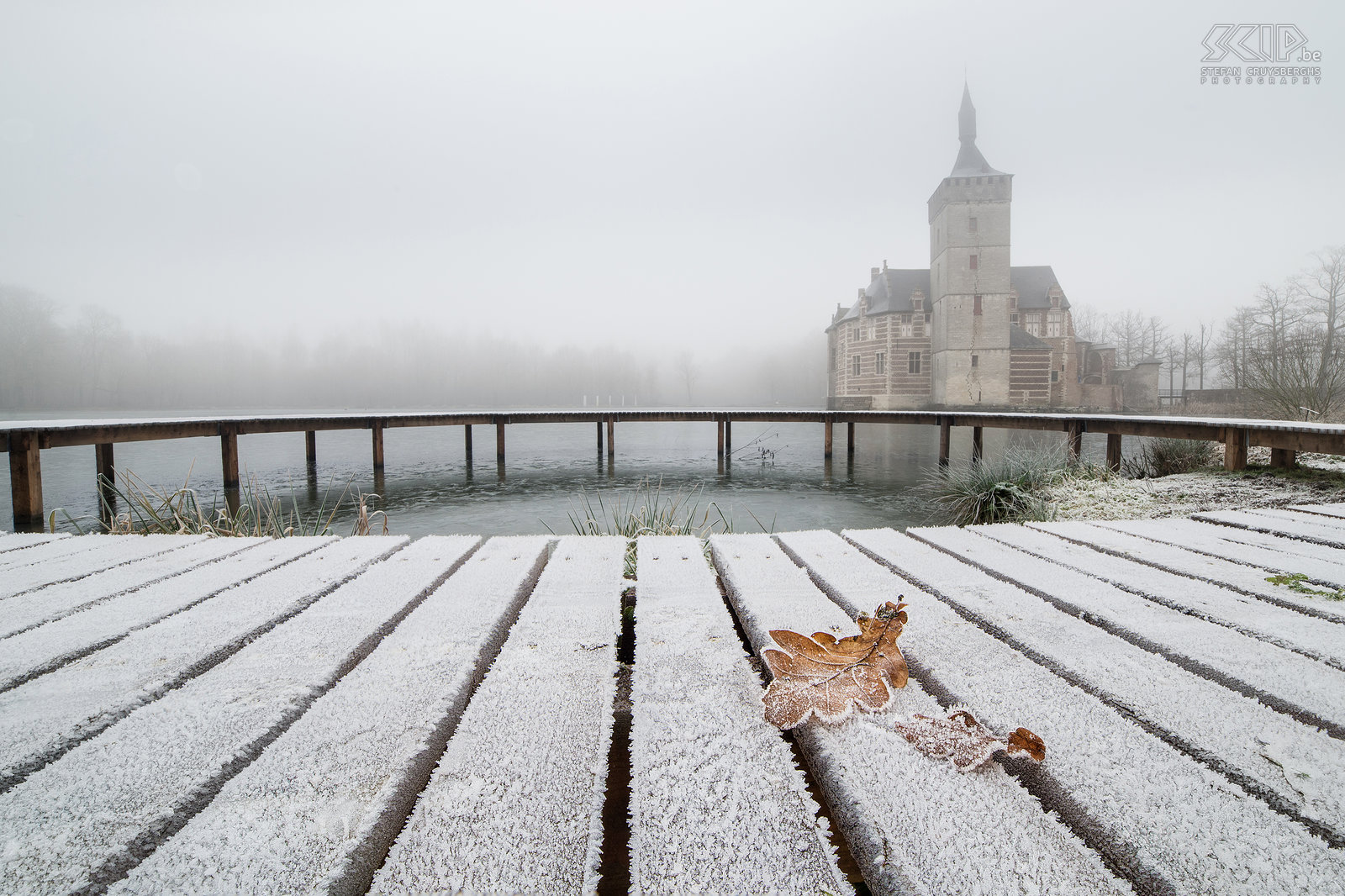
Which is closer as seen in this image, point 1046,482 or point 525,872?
point 525,872

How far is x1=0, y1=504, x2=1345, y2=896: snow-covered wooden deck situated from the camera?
1.60 ft

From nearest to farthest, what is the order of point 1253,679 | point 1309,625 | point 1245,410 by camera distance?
point 1253,679
point 1309,625
point 1245,410

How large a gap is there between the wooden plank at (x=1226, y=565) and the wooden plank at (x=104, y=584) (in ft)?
7.37

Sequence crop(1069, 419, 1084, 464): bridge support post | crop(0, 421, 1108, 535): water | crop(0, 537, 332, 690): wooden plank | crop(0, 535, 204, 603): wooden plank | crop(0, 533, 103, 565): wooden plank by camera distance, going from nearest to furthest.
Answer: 1. crop(0, 537, 332, 690): wooden plank
2. crop(0, 535, 204, 603): wooden plank
3. crop(0, 533, 103, 565): wooden plank
4. crop(0, 421, 1108, 535): water
5. crop(1069, 419, 1084, 464): bridge support post

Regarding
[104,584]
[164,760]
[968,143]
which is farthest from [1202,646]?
[968,143]

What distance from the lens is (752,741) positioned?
0.65m

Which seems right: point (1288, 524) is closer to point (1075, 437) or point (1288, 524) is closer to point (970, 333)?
point (1075, 437)

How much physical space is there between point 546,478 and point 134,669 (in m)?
11.5

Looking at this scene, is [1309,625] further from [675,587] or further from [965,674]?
[675,587]

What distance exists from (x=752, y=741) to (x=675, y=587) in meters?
0.59

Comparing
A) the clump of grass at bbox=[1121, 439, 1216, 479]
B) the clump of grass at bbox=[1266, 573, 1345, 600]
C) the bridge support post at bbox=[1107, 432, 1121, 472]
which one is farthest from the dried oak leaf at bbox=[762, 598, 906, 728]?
the clump of grass at bbox=[1121, 439, 1216, 479]

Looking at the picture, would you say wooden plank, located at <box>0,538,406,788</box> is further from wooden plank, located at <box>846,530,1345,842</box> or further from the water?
the water

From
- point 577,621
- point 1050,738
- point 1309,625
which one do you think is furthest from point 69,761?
point 1309,625

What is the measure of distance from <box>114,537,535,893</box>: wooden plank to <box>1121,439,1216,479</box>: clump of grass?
9.36 meters
